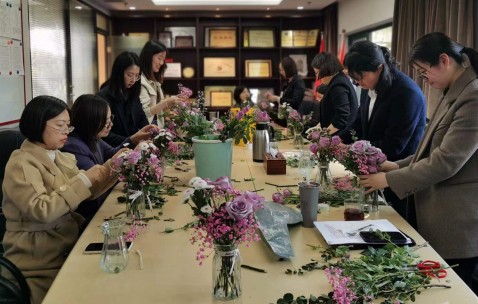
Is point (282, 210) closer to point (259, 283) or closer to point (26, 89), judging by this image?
point (259, 283)

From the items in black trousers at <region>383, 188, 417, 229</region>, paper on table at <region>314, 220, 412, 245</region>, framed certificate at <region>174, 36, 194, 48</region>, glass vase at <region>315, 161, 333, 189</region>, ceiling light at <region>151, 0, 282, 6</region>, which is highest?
ceiling light at <region>151, 0, 282, 6</region>

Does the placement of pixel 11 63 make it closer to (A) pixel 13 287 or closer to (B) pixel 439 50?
(A) pixel 13 287

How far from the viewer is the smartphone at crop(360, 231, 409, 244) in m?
1.57

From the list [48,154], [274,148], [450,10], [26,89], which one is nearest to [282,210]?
[48,154]

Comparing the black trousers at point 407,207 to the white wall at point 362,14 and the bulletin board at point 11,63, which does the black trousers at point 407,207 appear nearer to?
the bulletin board at point 11,63

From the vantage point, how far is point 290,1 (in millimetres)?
6867

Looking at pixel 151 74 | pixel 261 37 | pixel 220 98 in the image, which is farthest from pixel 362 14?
pixel 151 74

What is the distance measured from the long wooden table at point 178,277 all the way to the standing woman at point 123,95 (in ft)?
5.03

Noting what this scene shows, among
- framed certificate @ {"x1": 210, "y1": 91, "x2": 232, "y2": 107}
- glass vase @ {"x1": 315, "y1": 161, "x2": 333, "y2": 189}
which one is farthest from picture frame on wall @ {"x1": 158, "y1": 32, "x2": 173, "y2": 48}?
glass vase @ {"x1": 315, "y1": 161, "x2": 333, "y2": 189}

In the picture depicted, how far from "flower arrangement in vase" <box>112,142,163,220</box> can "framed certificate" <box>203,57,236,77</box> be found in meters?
6.42

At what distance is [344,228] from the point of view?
1.70 meters

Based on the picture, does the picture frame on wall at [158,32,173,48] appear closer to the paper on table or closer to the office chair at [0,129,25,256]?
the office chair at [0,129,25,256]

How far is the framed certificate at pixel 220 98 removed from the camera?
825 cm

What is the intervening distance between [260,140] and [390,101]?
923mm
